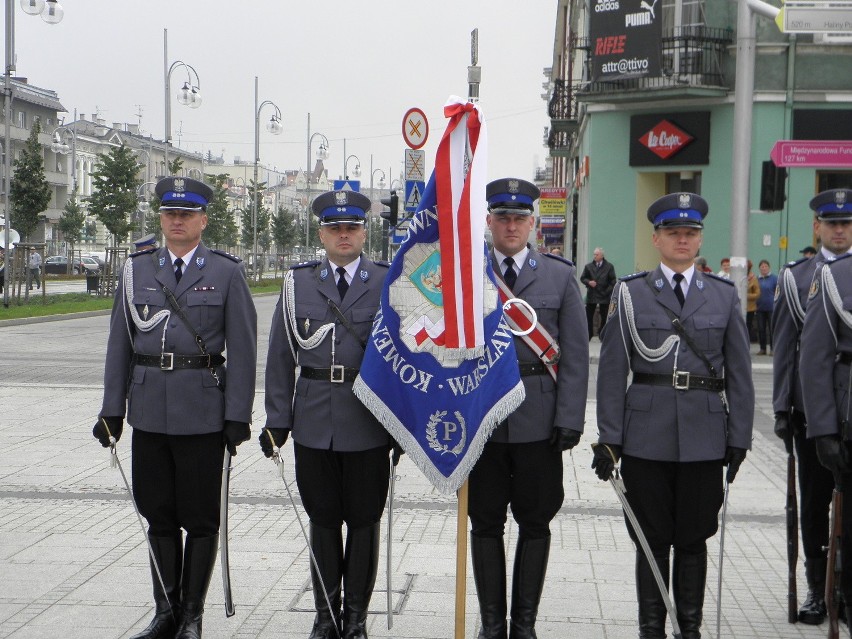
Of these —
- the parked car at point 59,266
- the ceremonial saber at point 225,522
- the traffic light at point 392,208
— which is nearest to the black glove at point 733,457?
the ceremonial saber at point 225,522

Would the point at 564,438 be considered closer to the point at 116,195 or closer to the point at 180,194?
the point at 180,194

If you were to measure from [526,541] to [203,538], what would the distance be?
1.51 m

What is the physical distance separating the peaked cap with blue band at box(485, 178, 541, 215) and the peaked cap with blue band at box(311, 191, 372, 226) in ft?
2.02

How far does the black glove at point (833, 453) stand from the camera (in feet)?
16.4

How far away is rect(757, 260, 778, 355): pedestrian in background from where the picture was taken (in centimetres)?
2158

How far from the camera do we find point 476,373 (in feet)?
16.3

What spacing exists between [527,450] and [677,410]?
0.69 metres

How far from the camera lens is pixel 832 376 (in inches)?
201

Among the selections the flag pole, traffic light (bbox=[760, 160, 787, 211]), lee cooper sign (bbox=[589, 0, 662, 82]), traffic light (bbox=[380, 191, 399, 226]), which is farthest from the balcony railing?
the flag pole

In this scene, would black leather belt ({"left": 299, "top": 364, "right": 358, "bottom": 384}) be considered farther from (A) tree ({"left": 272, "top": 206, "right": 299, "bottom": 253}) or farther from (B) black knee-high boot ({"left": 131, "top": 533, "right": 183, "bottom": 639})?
(A) tree ({"left": 272, "top": 206, "right": 299, "bottom": 253})

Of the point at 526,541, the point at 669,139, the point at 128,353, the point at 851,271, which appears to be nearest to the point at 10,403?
the point at 128,353

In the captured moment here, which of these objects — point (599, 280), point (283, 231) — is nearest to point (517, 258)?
point (599, 280)

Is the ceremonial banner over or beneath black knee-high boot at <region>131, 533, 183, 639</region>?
over

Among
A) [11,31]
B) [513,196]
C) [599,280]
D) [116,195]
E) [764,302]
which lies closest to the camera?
[513,196]
